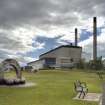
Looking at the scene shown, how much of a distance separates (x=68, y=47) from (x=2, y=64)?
88.6 m

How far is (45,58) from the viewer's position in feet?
415

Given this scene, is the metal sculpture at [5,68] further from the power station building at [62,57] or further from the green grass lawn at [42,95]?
the power station building at [62,57]

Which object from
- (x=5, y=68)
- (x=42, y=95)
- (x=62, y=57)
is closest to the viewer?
(x=42, y=95)

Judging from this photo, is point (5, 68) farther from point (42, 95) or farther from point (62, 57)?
point (62, 57)

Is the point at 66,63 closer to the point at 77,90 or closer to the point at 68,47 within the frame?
the point at 68,47

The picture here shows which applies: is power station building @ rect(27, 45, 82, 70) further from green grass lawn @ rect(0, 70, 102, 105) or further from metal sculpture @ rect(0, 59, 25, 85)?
green grass lawn @ rect(0, 70, 102, 105)

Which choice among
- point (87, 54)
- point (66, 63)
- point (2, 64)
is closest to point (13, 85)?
point (2, 64)

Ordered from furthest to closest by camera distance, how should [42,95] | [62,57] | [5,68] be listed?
[62,57] < [5,68] < [42,95]

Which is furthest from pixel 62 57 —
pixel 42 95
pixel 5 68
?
pixel 42 95

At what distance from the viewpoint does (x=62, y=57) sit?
121562 millimetres

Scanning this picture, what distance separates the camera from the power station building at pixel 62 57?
120312 millimetres

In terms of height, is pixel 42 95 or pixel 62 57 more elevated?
pixel 62 57

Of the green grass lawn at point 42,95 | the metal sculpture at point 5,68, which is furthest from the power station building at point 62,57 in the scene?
the green grass lawn at point 42,95

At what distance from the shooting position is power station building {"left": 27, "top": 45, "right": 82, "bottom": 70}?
395ft
